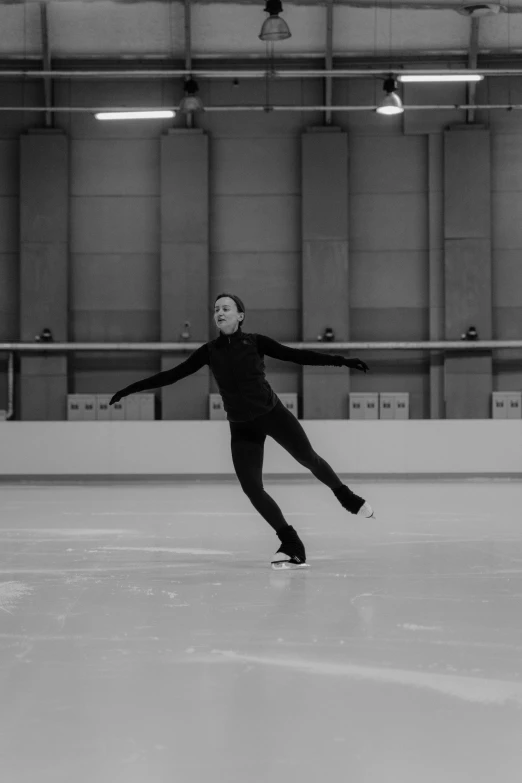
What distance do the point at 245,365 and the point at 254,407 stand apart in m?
0.24

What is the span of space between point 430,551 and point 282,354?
68.5 inches

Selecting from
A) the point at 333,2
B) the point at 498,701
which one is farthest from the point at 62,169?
the point at 498,701

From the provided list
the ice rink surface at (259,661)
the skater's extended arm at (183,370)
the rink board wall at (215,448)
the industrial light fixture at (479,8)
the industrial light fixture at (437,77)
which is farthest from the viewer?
the rink board wall at (215,448)

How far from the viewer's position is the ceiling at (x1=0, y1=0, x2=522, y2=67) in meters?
17.2

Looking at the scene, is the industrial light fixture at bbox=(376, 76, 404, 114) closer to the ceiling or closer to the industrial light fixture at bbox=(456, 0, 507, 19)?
the industrial light fixture at bbox=(456, 0, 507, 19)

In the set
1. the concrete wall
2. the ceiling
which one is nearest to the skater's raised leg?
the concrete wall

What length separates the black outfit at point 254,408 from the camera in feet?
16.8

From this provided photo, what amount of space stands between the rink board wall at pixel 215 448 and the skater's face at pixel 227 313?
9.76 meters

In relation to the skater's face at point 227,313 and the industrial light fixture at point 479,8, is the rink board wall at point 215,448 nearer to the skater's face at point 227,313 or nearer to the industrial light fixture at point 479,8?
the industrial light fixture at point 479,8

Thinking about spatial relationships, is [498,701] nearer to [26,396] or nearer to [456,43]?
[26,396]

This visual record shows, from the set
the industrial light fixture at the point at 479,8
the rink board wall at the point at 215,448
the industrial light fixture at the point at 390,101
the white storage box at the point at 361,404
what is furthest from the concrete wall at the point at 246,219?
the industrial light fixture at the point at 479,8

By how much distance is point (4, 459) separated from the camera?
15.0 meters

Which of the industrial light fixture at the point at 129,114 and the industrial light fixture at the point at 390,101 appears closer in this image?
the industrial light fixture at the point at 390,101

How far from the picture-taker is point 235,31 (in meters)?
17.4
